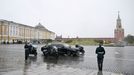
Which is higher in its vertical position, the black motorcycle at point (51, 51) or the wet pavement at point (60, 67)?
the black motorcycle at point (51, 51)

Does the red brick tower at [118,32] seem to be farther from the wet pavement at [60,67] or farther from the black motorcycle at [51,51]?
the wet pavement at [60,67]

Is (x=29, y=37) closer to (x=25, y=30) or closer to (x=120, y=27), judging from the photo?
(x=25, y=30)

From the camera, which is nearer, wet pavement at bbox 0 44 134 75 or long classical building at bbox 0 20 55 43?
wet pavement at bbox 0 44 134 75

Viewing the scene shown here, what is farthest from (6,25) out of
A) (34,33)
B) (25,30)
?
(34,33)

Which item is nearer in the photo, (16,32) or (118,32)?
(16,32)

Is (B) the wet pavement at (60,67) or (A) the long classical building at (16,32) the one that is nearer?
(B) the wet pavement at (60,67)

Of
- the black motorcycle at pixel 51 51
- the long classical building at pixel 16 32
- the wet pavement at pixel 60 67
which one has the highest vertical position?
the long classical building at pixel 16 32

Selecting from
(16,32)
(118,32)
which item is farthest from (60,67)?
(118,32)

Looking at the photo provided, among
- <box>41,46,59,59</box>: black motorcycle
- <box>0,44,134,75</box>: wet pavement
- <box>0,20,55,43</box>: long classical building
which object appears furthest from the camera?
<box>0,20,55,43</box>: long classical building

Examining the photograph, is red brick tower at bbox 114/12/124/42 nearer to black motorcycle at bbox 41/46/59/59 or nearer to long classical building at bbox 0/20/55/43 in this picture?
long classical building at bbox 0/20/55/43

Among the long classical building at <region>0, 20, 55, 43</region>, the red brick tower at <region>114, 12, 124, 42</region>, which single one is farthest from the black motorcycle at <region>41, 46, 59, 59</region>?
the red brick tower at <region>114, 12, 124, 42</region>

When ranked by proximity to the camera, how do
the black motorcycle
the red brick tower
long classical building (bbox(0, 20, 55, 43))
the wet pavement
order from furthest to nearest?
the red brick tower
long classical building (bbox(0, 20, 55, 43))
the black motorcycle
the wet pavement

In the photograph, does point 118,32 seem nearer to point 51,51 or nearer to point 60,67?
point 51,51

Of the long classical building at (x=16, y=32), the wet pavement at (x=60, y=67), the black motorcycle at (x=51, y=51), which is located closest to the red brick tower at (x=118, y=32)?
the long classical building at (x=16, y=32)
